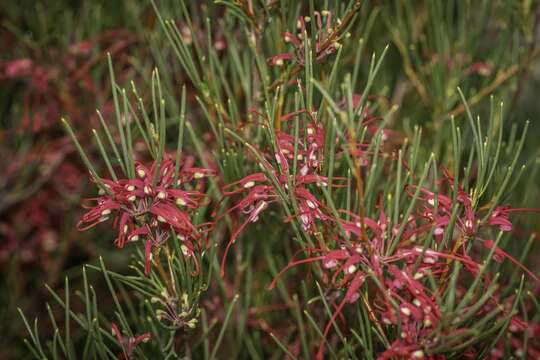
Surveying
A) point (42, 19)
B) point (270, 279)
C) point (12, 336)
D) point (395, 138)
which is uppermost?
point (42, 19)

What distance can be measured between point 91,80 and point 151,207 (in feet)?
2.20

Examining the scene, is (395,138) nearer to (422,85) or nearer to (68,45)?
(422,85)

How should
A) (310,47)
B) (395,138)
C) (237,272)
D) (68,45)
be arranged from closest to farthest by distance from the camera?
(310,47)
(237,272)
(395,138)
(68,45)

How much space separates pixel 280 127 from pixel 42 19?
2.16 feet

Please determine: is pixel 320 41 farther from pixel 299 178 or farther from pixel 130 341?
pixel 130 341

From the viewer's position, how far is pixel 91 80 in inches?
47.6

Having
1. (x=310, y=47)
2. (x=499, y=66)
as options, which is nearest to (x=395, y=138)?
(x=499, y=66)

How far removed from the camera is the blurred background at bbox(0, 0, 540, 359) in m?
1.04

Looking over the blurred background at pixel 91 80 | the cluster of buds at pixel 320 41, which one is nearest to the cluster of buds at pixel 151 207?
the cluster of buds at pixel 320 41

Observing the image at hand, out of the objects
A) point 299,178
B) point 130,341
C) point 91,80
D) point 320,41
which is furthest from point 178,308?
point 91,80

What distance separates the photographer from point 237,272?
0.93 metres

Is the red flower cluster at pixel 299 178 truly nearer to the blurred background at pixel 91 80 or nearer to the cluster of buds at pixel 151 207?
the cluster of buds at pixel 151 207

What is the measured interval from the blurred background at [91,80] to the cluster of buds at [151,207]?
39 centimetres

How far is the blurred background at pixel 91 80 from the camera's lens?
104 cm
